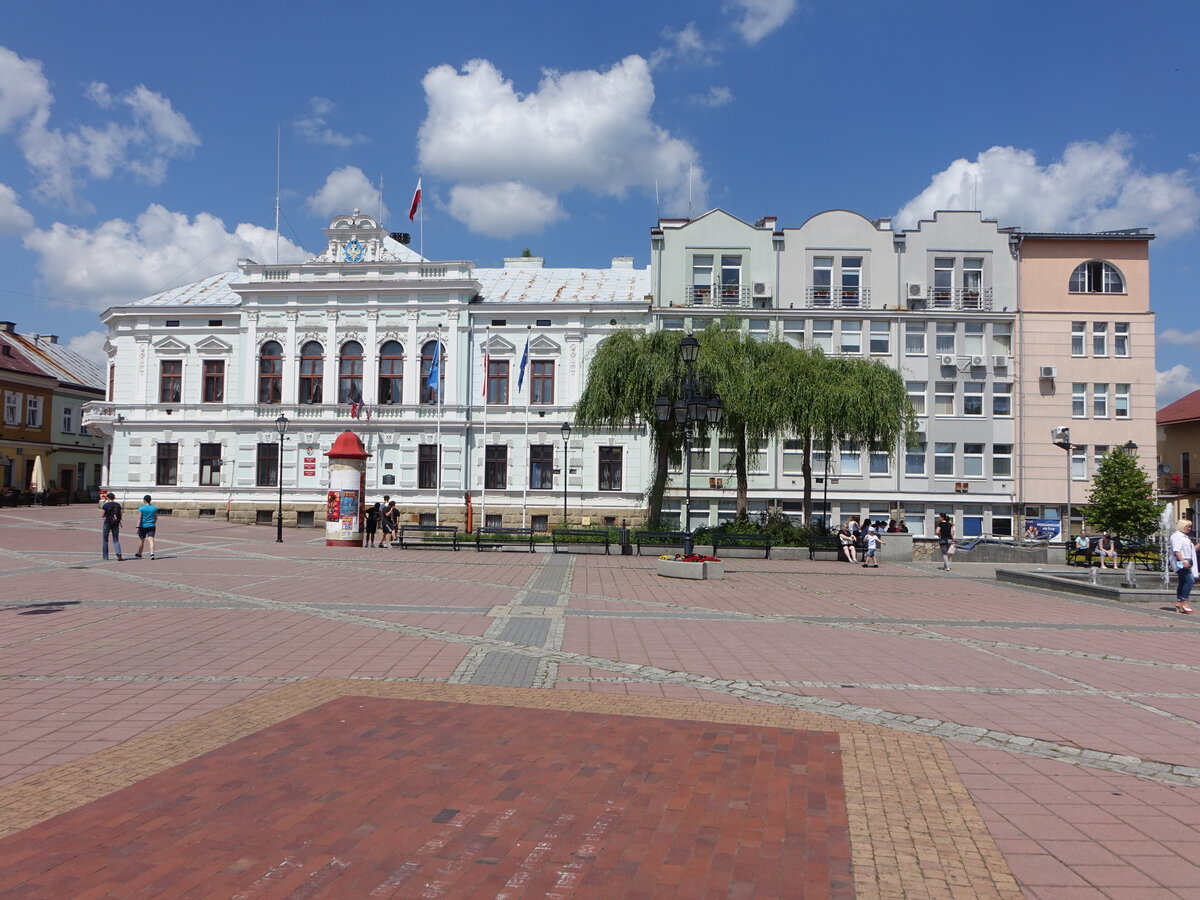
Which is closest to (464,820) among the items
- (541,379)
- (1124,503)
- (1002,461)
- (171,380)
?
(1124,503)

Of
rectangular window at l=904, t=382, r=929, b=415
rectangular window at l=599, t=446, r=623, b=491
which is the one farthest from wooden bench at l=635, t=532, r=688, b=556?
rectangular window at l=904, t=382, r=929, b=415

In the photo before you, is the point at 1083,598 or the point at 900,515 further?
the point at 900,515

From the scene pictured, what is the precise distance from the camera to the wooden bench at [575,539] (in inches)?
1083

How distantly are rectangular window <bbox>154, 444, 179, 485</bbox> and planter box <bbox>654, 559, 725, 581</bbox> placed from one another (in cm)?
3144

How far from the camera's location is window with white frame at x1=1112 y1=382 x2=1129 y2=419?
4004 centimetres

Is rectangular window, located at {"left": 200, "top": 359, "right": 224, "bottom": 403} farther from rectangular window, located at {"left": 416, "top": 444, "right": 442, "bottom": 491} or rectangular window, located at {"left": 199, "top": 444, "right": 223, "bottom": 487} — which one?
rectangular window, located at {"left": 416, "top": 444, "right": 442, "bottom": 491}

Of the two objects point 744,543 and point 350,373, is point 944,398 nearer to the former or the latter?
point 744,543

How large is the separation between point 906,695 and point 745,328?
110ft

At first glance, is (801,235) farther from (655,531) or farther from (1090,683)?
(1090,683)

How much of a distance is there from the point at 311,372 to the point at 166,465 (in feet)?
29.9

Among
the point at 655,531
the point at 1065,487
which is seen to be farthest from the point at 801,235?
the point at 655,531

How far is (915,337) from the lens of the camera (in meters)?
40.6

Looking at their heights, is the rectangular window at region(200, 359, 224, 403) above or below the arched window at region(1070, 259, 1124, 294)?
below

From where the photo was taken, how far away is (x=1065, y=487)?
3909 cm
